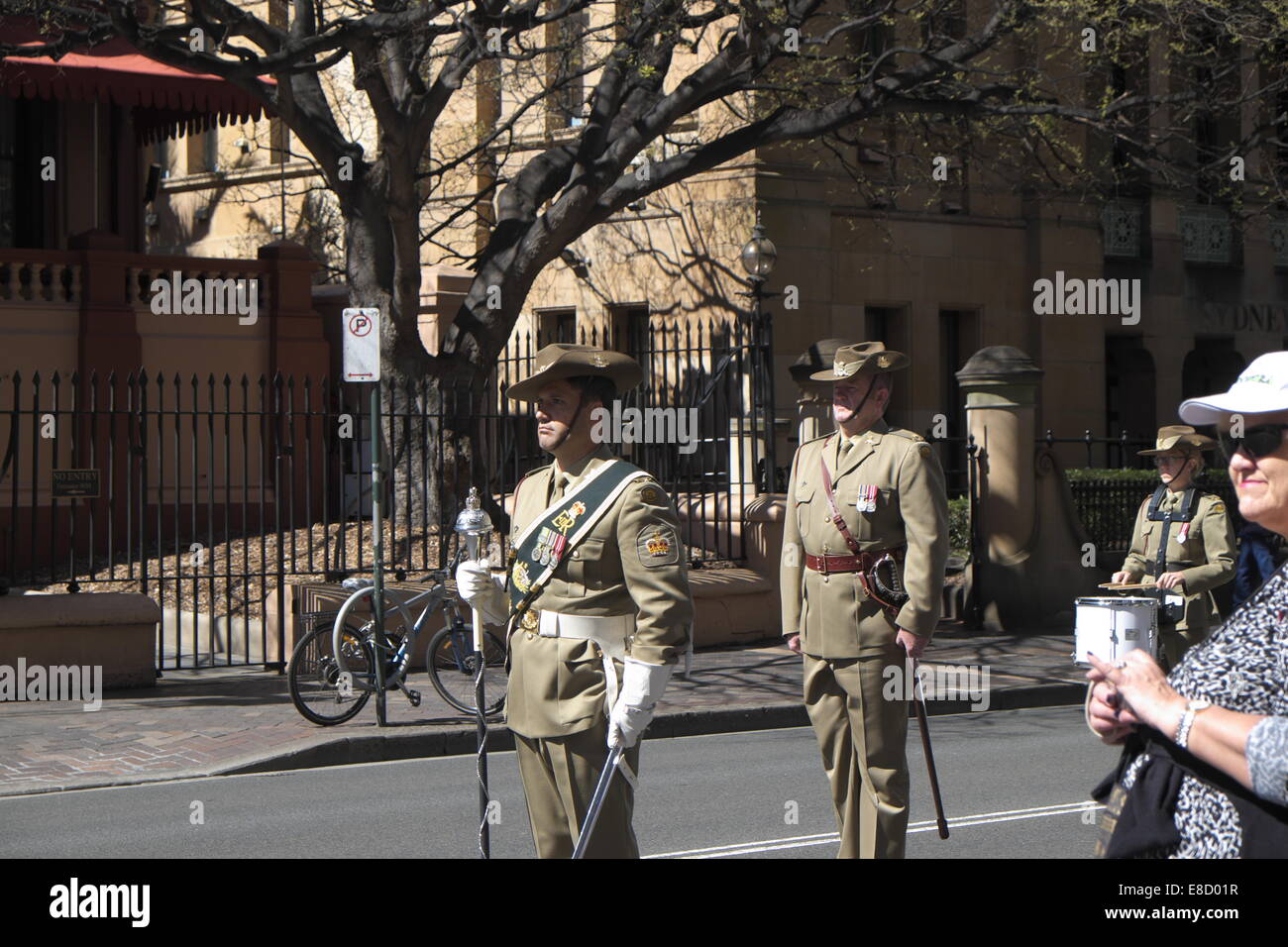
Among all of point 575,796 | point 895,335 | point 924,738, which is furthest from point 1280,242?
point 575,796

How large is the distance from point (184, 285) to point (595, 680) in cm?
1643

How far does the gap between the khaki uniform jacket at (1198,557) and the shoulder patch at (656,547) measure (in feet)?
16.6

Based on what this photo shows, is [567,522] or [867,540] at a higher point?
[567,522]

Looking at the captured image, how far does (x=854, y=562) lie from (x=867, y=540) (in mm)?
102

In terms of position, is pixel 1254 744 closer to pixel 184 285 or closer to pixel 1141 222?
pixel 184 285

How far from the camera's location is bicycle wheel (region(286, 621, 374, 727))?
11.5 metres

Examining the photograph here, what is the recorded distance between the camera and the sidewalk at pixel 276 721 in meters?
10.3

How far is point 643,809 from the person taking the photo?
28.4 feet

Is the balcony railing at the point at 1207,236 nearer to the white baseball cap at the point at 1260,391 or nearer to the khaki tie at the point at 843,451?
the khaki tie at the point at 843,451

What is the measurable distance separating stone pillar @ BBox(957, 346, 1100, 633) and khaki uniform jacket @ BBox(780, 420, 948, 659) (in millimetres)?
10498

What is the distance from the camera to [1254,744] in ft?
9.80

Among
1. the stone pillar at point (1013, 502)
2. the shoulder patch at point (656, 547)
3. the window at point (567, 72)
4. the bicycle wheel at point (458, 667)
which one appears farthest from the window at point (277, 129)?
the shoulder patch at point (656, 547)

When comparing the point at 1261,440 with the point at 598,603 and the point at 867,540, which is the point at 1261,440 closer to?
the point at 598,603
